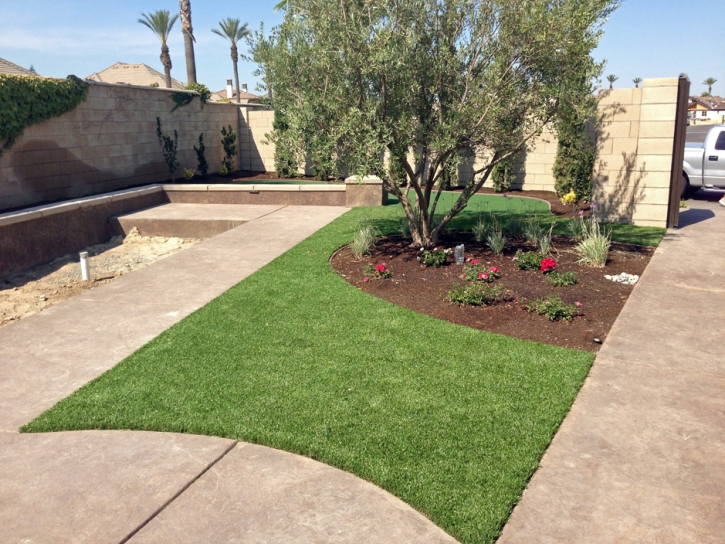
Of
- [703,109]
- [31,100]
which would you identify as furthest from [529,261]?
[703,109]

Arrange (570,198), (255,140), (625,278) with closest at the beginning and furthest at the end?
(625,278), (570,198), (255,140)

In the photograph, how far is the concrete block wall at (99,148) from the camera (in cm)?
1227

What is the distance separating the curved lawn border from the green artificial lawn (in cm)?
1

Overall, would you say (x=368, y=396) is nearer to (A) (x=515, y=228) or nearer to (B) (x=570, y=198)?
(A) (x=515, y=228)

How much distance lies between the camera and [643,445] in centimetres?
406

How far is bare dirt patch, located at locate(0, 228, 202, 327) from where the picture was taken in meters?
7.93

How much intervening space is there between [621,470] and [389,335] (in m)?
2.68

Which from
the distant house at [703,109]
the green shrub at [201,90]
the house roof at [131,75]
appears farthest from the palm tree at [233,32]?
the distant house at [703,109]

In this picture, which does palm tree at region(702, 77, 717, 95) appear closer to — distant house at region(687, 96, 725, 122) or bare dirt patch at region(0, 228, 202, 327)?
distant house at region(687, 96, 725, 122)

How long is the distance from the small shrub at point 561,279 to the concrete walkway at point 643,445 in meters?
0.99

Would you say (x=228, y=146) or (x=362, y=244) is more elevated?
(x=228, y=146)

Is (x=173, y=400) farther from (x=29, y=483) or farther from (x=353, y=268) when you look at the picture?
(x=353, y=268)

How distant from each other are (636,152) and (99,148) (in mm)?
11730

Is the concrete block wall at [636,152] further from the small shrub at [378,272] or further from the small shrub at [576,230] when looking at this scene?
the small shrub at [378,272]
